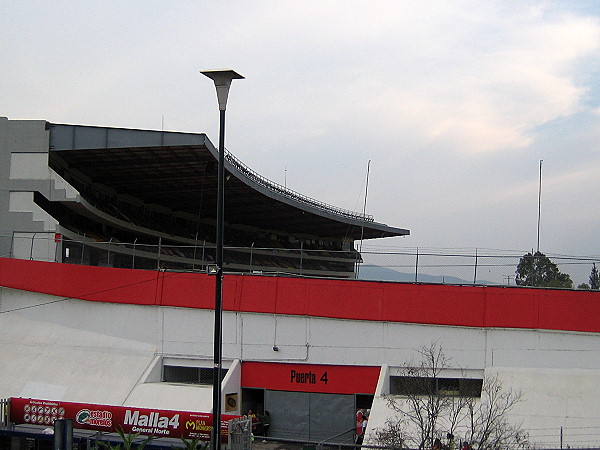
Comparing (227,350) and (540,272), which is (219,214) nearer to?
(227,350)

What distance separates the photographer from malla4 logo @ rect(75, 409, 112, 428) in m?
22.2

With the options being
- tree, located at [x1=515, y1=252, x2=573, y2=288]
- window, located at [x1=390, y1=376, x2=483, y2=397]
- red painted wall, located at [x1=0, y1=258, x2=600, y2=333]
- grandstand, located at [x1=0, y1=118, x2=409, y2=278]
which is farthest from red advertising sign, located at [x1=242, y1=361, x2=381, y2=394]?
tree, located at [x1=515, y1=252, x2=573, y2=288]

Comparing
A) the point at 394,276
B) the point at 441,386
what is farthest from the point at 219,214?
the point at 441,386

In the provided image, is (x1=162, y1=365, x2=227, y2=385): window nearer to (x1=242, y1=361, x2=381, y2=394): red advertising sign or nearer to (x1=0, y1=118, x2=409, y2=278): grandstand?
(x1=242, y1=361, x2=381, y2=394): red advertising sign

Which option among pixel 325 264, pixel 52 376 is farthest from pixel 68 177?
pixel 325 264

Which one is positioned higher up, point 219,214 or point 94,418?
→ point 219,214

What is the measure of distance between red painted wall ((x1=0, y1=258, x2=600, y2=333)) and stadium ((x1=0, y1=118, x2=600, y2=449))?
4 centimetres

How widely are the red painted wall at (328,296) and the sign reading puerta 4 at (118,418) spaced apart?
4.36m

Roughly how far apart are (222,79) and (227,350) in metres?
12.2

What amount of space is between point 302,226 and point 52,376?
43196 mm

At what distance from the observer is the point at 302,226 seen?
222 ft

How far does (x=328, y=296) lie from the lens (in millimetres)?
24500

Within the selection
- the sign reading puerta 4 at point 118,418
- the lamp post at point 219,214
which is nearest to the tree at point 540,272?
the sign reading puerta 4 at point 118,418

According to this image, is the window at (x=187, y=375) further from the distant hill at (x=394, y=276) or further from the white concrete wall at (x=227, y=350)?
the distant hill at (x=394, y=276)
